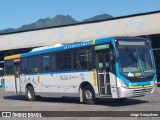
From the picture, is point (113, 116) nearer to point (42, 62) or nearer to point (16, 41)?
point (42, 62)

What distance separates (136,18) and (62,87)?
23.0m

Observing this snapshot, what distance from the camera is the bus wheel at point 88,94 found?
16.8 m

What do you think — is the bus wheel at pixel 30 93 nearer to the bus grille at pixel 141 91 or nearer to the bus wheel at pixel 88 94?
the bus wheel at pixel 88 94

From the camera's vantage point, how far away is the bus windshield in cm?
1555

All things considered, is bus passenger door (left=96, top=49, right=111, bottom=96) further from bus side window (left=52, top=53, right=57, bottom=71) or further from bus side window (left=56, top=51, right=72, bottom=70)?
bus side window (left=52, top=53, right=57, bottom=71)

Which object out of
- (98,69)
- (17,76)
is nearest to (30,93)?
(17,76)

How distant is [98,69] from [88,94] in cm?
137

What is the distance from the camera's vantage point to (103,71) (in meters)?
16.0

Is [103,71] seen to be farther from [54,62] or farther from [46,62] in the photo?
[46,62]

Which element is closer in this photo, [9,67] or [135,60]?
[135,60]

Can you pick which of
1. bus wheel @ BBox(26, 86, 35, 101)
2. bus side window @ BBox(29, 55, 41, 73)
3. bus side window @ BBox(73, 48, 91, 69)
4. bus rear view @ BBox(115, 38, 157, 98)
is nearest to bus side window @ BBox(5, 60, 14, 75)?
bus wheel @ BBox(26, 86, 35, 101)

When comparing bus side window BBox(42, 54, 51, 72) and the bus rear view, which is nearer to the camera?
the bus rear view

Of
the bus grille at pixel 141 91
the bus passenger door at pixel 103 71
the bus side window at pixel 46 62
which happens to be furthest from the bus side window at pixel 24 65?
the bus grille at pixel 141 91

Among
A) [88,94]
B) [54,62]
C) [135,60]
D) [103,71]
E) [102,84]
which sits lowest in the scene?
[88,94]
